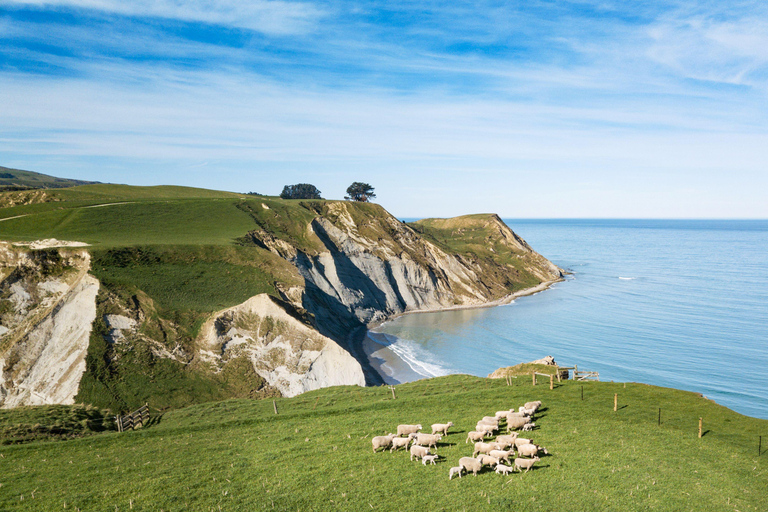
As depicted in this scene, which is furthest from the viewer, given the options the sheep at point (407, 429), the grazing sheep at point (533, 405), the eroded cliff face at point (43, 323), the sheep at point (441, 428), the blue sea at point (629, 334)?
the blue sea at point (629, 334)

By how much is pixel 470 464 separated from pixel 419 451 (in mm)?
2319

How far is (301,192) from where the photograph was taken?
159 m

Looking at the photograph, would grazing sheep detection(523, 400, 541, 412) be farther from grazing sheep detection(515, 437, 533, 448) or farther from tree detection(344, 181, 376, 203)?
tree detection(344, 181, 376, 203)

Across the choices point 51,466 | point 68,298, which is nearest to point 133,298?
point 68,298

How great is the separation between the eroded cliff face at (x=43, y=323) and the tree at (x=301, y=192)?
113541 mm

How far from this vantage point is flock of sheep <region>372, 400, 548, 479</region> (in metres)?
17.2

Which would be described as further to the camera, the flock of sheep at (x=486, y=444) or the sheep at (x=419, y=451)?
the sheep at (x=419, y=451)

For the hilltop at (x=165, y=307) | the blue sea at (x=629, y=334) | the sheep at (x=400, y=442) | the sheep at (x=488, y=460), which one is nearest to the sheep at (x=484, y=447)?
the sheep at (x=488, y=460)

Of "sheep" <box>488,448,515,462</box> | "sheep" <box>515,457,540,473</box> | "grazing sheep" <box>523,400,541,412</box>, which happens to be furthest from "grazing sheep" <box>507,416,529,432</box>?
"sheep" <box>515,457,540,473</box>

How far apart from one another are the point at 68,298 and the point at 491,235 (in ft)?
381

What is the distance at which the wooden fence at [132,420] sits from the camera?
26284 millimetres

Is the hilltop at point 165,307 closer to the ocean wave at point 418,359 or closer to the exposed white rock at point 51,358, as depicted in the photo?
the exposed white rock at point 51,358

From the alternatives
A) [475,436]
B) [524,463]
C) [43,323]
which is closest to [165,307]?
[43,323]

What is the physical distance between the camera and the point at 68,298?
137 feet
